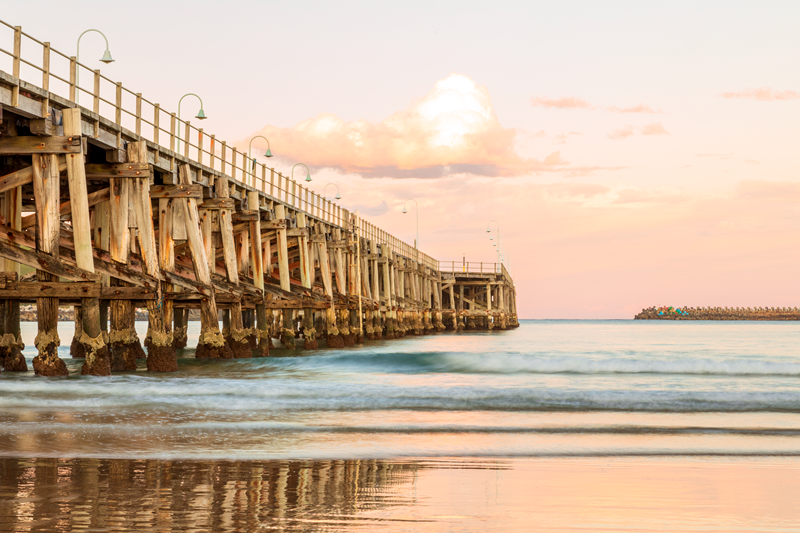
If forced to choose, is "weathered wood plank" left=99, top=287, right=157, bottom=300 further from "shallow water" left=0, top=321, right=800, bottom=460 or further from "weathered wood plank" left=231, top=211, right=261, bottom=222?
"weathered wood plank" left=231, top=211, right=261, bottom=222

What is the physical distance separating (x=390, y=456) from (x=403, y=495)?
66.9 inches

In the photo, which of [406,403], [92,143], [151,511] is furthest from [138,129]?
[151,511]

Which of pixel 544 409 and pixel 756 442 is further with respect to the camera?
pixel 544 409

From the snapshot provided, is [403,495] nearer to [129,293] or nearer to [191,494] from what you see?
[191,494]

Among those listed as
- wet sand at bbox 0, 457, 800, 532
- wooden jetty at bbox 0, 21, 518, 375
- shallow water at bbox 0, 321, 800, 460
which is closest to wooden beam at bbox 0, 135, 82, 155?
→ wooden jetty at bbox 0, 21, 518, 375

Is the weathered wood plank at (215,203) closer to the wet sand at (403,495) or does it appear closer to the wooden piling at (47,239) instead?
the wooden piling at (47,239)

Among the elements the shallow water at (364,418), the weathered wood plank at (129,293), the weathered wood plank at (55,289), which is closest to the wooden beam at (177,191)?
the shallow water at (364,418)

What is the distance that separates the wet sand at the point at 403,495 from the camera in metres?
5.44

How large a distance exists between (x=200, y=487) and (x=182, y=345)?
915 inches

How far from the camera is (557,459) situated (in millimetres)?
7996

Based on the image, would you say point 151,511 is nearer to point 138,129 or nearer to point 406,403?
point 406,403

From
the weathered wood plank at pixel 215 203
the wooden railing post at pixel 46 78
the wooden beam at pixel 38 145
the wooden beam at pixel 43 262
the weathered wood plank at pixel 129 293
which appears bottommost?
the weathered wood plank at pixel 129 293

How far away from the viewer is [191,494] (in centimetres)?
620

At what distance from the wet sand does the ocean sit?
0.02m
